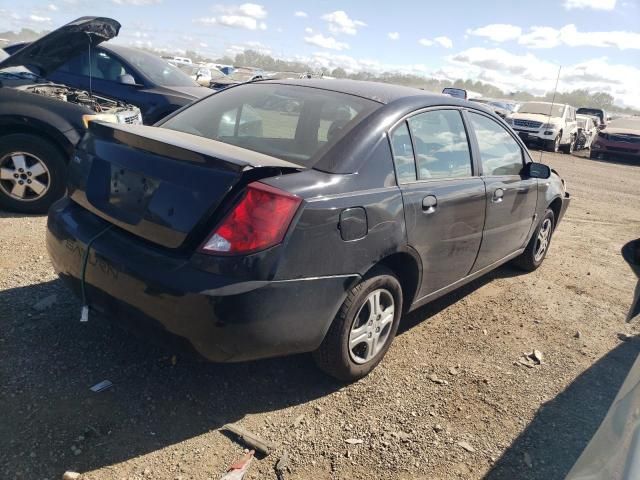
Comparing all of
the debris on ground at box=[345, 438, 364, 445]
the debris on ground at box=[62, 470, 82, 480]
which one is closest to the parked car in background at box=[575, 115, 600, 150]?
the debris on ground at box=[345, 438, 364, 445]

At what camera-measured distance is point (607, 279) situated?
5355 millimetres

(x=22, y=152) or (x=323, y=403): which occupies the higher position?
(x=22, y=152)

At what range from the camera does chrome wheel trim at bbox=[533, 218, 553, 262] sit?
5.14 metres

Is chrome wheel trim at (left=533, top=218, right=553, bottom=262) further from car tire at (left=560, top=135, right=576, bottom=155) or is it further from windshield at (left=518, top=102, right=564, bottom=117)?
car tire at (left=560, top=135, right=576, bottom=155)

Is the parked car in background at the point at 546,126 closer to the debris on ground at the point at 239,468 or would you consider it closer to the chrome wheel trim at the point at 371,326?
the chrome wheel trim at the point at 371,326

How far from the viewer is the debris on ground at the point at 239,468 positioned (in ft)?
7.42

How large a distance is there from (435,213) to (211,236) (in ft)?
4.80

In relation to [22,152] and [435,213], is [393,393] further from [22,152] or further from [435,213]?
[22,152]

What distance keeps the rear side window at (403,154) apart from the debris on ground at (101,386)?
6.32ft

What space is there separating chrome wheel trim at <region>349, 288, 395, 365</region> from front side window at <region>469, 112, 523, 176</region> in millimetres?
1411

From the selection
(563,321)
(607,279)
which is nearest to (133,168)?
(563,321)

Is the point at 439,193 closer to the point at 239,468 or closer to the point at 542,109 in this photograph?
the point at 239,468

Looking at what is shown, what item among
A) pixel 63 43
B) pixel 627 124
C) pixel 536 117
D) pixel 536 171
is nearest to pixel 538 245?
pixel 536 171

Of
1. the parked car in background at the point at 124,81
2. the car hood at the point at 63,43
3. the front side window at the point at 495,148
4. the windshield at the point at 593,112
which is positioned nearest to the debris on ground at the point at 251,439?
the front side window at the point at 495,148
